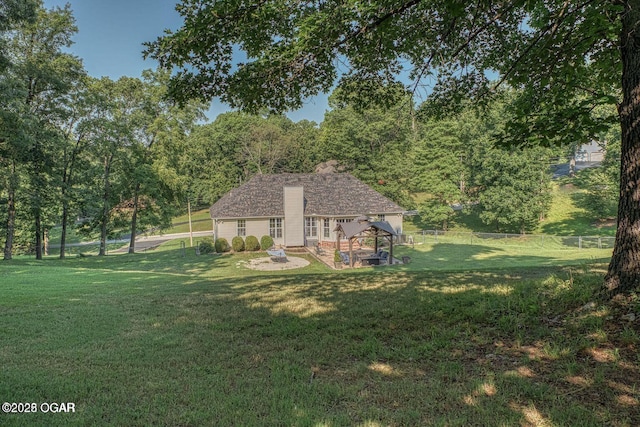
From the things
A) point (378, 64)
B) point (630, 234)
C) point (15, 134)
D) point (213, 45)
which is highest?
point (15, 134)

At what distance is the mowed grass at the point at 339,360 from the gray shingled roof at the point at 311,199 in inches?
799

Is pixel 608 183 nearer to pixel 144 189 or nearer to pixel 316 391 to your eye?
pixel 316 391

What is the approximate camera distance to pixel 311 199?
29.3 metres

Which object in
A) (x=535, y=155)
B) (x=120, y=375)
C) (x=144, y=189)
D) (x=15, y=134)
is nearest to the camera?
(x=120, y=375)

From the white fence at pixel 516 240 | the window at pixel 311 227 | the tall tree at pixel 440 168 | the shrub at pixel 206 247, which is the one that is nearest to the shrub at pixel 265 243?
the window at pixel 311 227

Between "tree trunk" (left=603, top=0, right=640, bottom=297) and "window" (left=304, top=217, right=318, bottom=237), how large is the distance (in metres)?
24.2

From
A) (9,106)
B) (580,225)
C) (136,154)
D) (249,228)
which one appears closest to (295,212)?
(249,228)

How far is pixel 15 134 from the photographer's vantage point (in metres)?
16.2

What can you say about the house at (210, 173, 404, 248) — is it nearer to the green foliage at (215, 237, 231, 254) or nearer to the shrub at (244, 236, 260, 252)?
the green foliage at (215, 237, 231, 254)

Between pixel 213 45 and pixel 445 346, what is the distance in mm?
5067

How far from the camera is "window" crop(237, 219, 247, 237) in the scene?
27016 millimetres

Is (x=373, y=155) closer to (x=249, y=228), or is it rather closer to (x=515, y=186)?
(x=515, y=186)

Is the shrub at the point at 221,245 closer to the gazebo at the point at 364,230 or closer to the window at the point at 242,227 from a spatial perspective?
the window at the point at 242,227

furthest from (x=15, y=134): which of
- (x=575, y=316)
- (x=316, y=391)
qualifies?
(x=575, y=316)
